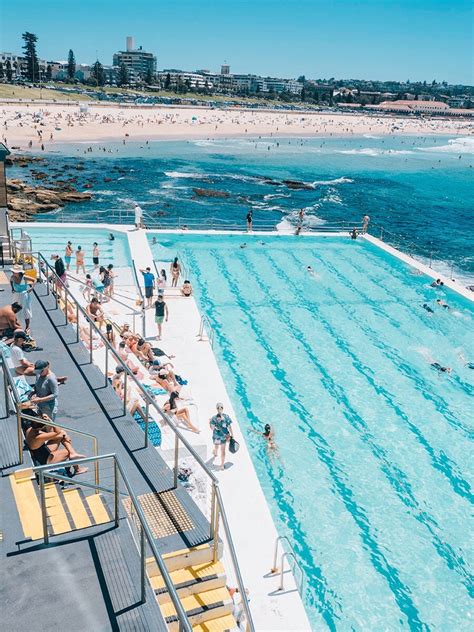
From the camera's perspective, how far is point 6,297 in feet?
44.0

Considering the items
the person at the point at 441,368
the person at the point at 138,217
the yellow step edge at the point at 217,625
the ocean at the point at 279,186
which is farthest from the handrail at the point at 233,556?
the ocean at the point at 279,186

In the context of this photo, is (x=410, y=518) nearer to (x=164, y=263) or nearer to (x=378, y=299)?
(x=378, y=299)

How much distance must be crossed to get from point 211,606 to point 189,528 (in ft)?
3.01

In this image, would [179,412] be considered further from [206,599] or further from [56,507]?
[206,599]

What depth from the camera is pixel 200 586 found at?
656 cm

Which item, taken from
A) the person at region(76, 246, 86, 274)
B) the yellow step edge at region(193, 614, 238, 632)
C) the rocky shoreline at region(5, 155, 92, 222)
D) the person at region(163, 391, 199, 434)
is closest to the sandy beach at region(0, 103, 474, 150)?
the rocky shoreline at region(5, 155, 92, 222)

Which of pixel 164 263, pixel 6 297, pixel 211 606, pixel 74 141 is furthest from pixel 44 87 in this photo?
Result: pixel 211 606

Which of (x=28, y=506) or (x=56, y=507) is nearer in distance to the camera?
(x=28, y=506)

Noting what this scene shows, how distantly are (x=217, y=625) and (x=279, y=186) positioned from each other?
55.0 m

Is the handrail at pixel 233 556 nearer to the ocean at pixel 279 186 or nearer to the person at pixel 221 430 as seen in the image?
the person at pixel 221 430

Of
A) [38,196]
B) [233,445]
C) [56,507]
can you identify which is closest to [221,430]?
[233,445]

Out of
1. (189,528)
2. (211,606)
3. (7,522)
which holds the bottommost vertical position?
(211,606)

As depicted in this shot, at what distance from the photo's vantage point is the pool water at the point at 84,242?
23.8m

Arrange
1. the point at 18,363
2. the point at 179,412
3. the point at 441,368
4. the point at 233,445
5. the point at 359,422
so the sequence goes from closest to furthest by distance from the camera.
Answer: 1. the point at 18,363
2. the point at 233,445
3. the point at 179,412
4. the point at 359,422
5. the point at 441,368
